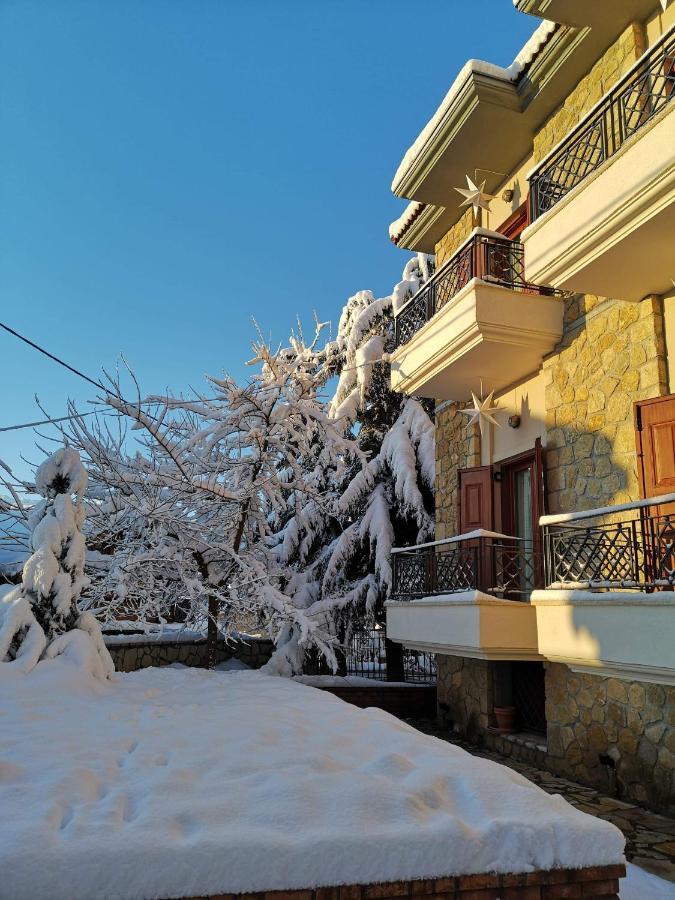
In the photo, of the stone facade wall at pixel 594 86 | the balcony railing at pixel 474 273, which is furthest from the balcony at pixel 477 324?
the stone facade wall at pixel 594 86

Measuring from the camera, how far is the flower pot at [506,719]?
970 centimetres

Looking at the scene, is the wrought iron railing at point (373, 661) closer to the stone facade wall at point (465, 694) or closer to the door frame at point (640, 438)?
the stone facade wall at point (465, 694)

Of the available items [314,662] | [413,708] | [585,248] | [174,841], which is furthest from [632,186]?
[314,662]

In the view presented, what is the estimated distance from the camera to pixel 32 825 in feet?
8.58

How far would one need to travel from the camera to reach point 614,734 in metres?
7.41

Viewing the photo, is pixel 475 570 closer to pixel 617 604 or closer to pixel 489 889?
pixel 617 604

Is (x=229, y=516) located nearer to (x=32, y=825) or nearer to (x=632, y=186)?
(x=632, y=186)

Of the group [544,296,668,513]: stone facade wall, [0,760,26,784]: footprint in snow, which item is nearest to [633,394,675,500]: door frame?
[544,296,668,513]: stone facade wall

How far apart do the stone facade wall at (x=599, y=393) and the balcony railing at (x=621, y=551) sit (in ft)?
1.78

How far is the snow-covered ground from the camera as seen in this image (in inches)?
96.6

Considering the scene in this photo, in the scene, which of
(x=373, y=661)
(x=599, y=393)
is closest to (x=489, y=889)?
(x=599, y=393)

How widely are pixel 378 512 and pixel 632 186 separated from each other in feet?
30.2

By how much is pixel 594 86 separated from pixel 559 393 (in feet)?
12.8

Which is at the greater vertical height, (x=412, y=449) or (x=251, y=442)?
(x=412, y=449)
